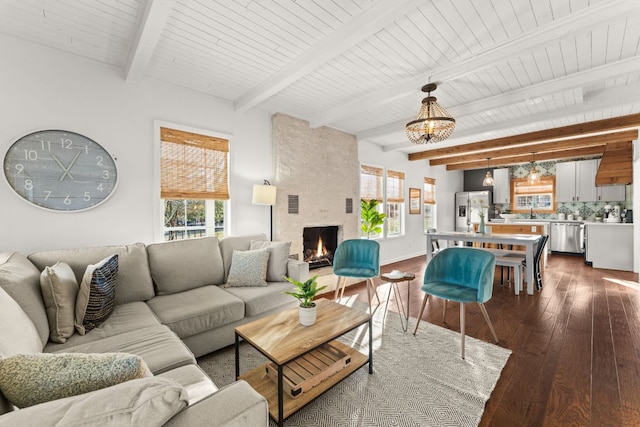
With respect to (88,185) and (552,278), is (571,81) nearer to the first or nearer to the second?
(552,278)

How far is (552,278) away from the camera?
5035mm

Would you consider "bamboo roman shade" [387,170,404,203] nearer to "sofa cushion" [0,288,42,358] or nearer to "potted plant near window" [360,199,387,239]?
"potted plant near window" [360,199,387,239]

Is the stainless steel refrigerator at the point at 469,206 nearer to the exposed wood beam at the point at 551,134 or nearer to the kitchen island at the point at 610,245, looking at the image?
the kitchen island at the point at 610,245

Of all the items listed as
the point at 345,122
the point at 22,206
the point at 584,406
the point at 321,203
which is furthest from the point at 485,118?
the point at 22,206

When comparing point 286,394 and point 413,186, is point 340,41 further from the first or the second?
point 413,186

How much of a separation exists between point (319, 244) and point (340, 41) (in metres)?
3.27

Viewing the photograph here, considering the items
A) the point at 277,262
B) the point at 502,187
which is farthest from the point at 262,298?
the point at 502,187

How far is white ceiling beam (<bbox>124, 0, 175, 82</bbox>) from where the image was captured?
6.07ft

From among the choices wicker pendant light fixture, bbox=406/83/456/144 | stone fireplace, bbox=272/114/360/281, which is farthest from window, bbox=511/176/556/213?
wicker pendant light fixture, bbox=406/83/456/144

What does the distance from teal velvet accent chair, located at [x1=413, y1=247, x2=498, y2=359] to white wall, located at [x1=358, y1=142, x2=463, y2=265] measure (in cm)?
306

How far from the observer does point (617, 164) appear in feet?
19.1

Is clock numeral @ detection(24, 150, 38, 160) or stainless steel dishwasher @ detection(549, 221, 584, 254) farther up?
clock numeral @ detection(24, 150, 38, 160)

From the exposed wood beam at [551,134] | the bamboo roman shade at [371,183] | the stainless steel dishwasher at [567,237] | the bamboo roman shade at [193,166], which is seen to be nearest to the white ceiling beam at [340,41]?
the bamboo roman shade at [193,166]

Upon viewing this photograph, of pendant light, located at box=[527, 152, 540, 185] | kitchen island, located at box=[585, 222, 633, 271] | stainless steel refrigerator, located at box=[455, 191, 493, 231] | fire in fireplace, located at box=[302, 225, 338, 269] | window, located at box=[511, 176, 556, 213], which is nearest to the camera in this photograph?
fire in fireplace, located at box=[302, 225, 338, 269]
